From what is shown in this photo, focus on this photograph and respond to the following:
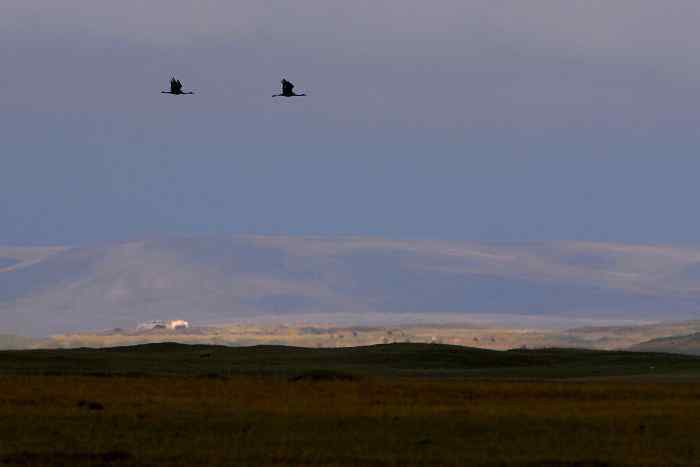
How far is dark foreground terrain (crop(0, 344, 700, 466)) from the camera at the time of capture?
3972 centimetres

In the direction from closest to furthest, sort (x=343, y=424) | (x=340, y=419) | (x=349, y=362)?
(x=343, y=424)
(x=340, y=419)
(x=349, y=362)

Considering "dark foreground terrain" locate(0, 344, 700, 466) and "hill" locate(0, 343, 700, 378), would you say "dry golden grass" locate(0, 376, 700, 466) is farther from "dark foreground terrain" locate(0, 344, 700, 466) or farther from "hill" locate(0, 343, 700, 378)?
"hill" locate(0, 343, 700, 378)

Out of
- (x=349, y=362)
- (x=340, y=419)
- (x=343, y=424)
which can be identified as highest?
(x=349, y=362)

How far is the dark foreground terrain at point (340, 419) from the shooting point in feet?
130

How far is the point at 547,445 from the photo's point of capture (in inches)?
1661

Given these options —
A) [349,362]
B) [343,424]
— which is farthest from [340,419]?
[349,362]

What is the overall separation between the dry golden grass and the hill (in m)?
13.2

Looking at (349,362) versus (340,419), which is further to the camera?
(349,362)

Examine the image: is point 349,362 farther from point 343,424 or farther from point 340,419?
point 343,424

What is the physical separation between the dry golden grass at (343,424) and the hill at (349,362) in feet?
43.2

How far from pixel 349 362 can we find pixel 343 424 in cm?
5156

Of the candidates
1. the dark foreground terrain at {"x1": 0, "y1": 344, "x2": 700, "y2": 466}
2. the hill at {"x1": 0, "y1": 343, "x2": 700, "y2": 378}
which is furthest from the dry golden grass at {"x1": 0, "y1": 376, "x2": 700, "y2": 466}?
the hill at {"x1": 0, "y1": 343, "x2": 700, "y2": 378}

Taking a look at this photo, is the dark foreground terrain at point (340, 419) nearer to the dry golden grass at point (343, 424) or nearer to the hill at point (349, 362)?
the dry golden grass at point (343, 424)

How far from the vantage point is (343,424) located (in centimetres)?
4647
